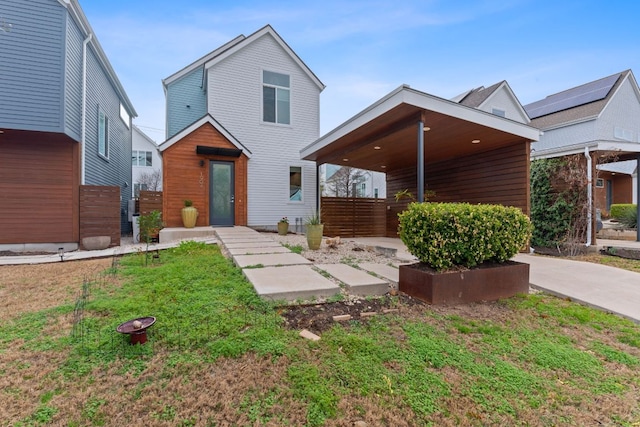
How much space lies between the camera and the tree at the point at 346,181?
24359 millimetres

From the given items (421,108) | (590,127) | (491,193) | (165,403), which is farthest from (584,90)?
(165,403)

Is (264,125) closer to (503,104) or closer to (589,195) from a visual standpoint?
(589,195)

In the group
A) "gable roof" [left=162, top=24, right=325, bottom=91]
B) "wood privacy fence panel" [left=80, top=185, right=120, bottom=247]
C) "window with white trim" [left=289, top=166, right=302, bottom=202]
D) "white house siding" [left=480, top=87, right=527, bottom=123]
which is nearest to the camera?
"wood privacy fence panel" [left=80, top=185, right=120, bottom=247]

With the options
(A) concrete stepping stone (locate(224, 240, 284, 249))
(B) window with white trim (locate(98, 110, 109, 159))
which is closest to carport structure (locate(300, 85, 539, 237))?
(A) concrete stepping stone (locate(224, 240, 284, 249))

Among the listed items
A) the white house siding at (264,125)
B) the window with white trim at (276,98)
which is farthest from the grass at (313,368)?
the window with white trim at (276,98)

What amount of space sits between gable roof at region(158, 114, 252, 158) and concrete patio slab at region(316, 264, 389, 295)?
23.1 ft

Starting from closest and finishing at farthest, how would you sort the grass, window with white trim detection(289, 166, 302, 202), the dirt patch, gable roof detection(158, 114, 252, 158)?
the grass → the dirt patch → gable roof detection(158, 114, 252, 158) → window with white trim detection(289, 166, 302, 202)

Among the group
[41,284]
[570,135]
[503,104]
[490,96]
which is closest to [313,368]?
[41,284]

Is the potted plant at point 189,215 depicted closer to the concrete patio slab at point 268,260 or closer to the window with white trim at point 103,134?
the window with white trim at point 103,134

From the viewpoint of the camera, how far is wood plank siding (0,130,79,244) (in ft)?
24.2

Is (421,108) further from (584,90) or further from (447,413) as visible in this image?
(584,90)

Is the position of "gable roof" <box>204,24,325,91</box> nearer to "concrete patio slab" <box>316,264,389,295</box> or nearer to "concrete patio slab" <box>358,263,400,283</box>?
"concrete patio slab" <box>358,263,400,283</box>

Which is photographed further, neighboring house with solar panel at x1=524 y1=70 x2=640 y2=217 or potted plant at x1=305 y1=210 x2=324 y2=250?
neighboring house with solar panel at x1=524 y1=70 x2=640 y2=217

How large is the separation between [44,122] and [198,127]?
3.69 meters
